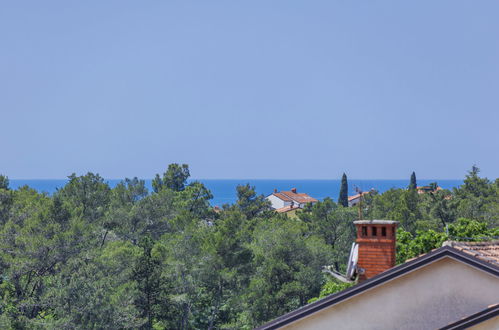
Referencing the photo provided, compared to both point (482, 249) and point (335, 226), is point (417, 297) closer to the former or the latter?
point (482, 249)

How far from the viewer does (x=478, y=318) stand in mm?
8445

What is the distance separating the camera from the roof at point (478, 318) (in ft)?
27.6

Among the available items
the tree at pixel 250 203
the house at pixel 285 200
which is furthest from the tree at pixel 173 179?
the house at pixel 285 200

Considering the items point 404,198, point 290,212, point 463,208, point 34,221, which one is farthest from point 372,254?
point 290,212

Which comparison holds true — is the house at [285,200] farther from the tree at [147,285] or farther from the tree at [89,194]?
the tree at [147,285]

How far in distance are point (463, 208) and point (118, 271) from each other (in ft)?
86.8

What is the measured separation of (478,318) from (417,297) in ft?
4.37

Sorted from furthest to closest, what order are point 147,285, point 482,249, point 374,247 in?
1. point 147,285
2. point 374,247
3. point 482,249

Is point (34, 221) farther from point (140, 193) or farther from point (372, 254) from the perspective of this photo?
point (372, 254)

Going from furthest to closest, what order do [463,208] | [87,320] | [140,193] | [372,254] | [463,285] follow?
[140,193]
[463,208]
[87,320]
[372,254]
[463,285]

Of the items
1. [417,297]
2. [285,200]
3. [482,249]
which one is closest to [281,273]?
[482,249]

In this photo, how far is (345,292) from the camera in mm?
9828

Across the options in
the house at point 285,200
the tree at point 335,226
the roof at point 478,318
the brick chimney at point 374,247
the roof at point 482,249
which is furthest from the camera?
the house at point 285,200

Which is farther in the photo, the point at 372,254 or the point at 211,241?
the point at 211,241
